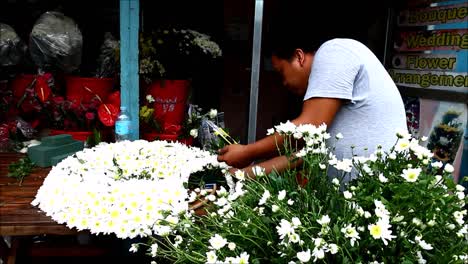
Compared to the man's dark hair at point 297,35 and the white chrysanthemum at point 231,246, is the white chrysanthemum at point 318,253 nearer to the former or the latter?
the white chrysanthemum at point 231,246

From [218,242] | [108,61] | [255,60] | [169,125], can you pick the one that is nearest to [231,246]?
[218,242]

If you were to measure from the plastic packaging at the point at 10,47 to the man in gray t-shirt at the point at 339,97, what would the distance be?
7.48 ft

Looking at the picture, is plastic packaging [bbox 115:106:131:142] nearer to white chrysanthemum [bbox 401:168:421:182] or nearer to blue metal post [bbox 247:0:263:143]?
blue metal post [bbox 247:0:263:143]

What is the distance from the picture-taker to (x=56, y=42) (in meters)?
3.13

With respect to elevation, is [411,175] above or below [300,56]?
below

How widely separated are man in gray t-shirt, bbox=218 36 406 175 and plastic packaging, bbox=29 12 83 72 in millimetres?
1968

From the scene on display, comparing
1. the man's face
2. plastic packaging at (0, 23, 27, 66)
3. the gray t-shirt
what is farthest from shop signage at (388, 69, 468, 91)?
plastic packaging at (0, 23, 27, 66)

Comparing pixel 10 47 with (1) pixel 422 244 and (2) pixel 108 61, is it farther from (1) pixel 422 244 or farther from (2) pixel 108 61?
(1) pixel 422 244

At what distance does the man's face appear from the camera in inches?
71.2

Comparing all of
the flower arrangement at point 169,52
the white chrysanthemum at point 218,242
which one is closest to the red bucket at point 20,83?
the flower arrangement at point 169,52

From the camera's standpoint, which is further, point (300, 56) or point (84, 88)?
point (84, 88)

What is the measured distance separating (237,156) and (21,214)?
2.84 feet

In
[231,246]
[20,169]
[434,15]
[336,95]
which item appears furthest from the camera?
[434,15]

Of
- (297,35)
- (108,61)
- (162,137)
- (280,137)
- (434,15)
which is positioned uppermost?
(434,15)
